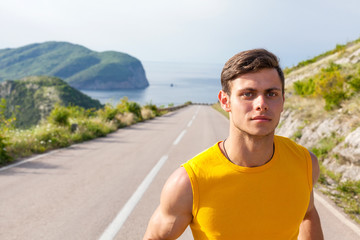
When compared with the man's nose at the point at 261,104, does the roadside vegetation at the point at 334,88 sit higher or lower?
lower

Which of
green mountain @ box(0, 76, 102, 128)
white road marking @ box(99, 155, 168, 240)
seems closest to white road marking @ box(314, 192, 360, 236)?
white road marking @ box(99, 155, 168, 240)

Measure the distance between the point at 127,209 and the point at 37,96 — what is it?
213 feet

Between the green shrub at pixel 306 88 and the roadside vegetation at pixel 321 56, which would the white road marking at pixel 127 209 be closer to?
the green shrub at pixel 306 88

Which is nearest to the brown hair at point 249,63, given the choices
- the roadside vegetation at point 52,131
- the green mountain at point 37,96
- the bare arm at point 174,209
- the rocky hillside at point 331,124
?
the bare arm at point 174,209

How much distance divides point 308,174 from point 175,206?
2.47 feet

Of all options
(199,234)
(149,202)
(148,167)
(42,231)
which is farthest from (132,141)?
(199,234)

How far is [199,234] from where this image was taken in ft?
4.98

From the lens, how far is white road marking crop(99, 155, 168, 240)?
13.6 feet

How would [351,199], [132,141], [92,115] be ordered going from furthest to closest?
[92,115] < [132,141] < [351,199]

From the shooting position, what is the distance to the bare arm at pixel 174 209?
4.61 feet

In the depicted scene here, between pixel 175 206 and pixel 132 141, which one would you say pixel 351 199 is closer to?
pixel 175 206

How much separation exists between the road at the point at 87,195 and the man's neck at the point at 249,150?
9.90 ft

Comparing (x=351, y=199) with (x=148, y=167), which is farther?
(x=148, y=167)

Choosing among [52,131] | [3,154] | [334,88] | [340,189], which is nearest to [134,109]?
[52,131]
